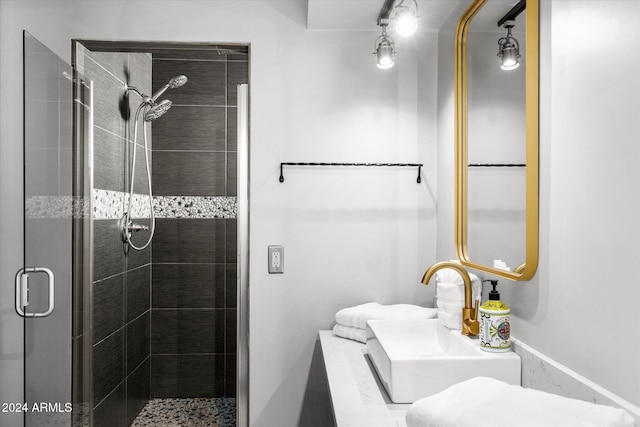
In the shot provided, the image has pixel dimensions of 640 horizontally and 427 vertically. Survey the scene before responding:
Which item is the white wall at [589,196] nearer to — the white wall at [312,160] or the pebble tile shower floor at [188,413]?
the white wall at [312,160]

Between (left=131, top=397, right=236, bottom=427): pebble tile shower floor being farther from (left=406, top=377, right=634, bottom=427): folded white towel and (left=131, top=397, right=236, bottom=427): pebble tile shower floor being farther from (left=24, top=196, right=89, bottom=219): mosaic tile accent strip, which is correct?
(left=406, top=377, right=634, bottom=427): folded white towel

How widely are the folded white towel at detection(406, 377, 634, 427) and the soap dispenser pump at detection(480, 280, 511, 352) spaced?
340 mm

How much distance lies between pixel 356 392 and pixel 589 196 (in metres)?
0.79

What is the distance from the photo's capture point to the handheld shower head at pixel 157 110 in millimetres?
2660

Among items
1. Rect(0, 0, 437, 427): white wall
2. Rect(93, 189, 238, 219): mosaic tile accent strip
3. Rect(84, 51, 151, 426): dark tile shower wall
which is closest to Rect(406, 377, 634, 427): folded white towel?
Rect(0, 0, 437, 427): white wall

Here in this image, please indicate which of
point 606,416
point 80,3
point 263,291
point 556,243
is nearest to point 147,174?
point 80,3

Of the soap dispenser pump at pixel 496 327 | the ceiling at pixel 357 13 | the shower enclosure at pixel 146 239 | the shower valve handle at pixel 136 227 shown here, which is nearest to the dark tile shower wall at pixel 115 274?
the shower enclosure at pixel 146 239

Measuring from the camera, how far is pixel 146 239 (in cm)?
284

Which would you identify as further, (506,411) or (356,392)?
(356,392)

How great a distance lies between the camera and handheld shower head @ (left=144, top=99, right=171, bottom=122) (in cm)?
266

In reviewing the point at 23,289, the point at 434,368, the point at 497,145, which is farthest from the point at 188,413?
the point at 497,145

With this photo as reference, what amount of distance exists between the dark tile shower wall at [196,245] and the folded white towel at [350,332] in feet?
4.17

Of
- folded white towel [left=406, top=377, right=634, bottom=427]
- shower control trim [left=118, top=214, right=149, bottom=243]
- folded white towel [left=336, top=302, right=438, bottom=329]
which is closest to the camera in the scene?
folded white towel [left=406, top=377, right=634, bottom=427]

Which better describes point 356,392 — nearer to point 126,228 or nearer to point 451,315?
point 451,315
